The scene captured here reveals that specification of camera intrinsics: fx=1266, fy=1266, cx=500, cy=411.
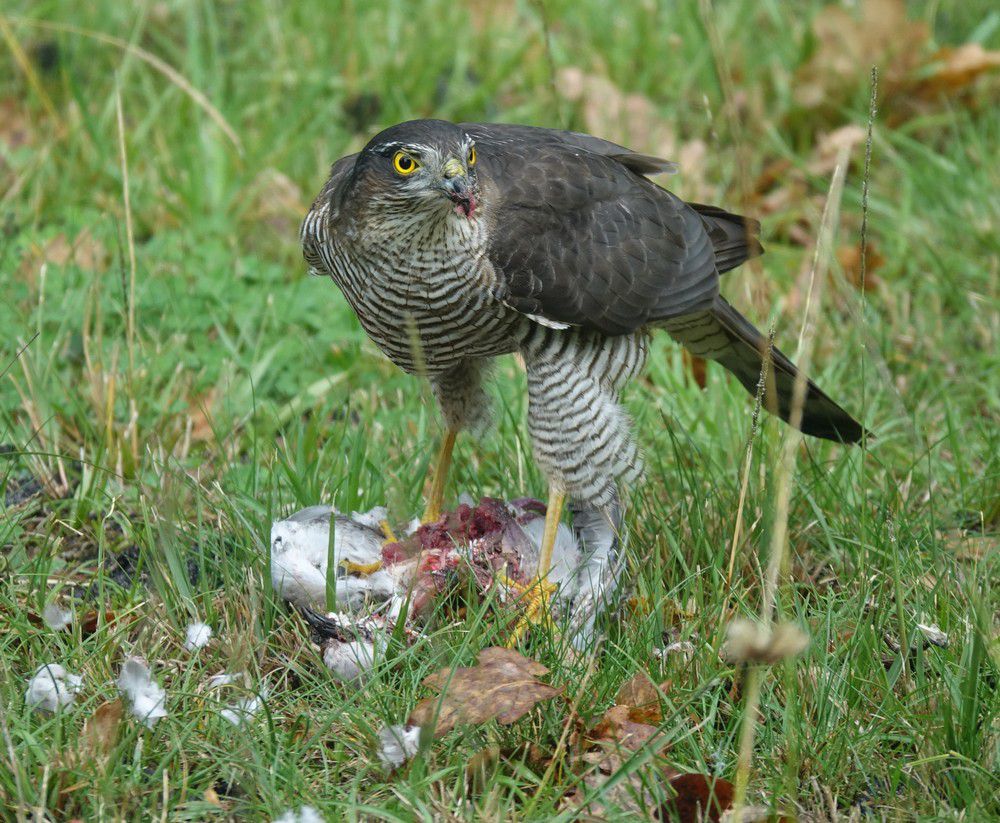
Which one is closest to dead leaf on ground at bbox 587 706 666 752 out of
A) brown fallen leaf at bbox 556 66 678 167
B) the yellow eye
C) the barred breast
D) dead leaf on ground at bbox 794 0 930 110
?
the barred breast

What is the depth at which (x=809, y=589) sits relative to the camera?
3.63 meters

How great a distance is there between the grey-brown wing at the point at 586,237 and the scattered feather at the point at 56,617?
1.41 metres

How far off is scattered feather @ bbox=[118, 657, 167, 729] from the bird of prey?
100 centimetres

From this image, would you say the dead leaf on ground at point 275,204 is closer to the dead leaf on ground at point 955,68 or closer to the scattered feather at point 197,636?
the scattered feather at point 197,636

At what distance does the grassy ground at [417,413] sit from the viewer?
2.83 m

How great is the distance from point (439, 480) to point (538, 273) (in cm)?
79

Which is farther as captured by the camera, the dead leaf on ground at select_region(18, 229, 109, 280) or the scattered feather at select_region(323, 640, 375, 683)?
the dead leaf on ground at select_region(18, 229, 109, 280)

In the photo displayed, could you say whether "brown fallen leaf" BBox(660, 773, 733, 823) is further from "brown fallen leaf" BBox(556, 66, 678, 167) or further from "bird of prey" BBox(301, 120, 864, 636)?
"brown fallen leaf" BBox(556, 66, 678, 167)

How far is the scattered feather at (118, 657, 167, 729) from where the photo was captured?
2844mm

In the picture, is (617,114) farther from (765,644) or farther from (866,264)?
(765,644)

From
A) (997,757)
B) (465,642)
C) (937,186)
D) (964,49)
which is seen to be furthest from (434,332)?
(964,49)

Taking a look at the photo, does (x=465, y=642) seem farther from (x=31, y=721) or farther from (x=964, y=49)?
(x=964, y=49)

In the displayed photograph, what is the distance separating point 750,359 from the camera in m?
4.11

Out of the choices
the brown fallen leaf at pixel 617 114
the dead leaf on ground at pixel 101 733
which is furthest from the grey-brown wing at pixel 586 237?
the brown fallen leaf at pixel 617 114
